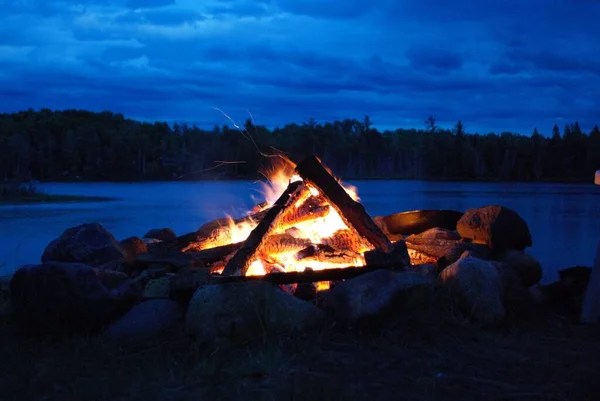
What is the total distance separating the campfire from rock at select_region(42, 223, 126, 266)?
0.95 m

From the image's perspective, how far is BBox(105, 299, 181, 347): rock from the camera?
5164 millimetres

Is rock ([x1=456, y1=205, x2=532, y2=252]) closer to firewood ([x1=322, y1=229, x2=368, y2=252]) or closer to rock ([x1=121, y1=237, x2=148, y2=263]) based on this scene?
firewood ([x1=322, y1=229, x2=368, y2=252])

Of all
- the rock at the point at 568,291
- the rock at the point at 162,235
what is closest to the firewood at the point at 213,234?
the rock at the point at 162,235

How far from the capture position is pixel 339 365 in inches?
182

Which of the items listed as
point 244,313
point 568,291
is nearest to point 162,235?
point 244,313

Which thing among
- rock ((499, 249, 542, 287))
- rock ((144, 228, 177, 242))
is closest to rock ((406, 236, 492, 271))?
rock ((499, 249, 542, 287))

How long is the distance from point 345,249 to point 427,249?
1020 mm

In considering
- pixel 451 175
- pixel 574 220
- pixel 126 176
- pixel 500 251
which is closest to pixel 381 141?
pixel 451 175

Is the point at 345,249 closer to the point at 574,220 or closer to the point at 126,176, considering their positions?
the point at 574,220

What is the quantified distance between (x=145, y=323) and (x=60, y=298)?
2.47 feet

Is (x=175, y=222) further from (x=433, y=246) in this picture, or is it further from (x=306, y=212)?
(x=433, y=246)

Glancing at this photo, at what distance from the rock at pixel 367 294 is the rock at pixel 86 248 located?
9.94 feet

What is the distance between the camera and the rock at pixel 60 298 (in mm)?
5320

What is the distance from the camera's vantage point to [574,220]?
18016mm
